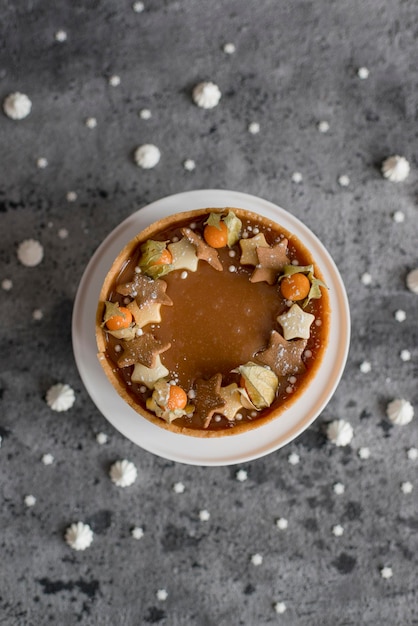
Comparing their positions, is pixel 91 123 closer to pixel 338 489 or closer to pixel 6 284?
pixel 6 284

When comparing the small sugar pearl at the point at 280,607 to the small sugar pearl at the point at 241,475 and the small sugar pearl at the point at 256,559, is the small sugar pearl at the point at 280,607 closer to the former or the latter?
the small sugar pearl at the point at 256,559

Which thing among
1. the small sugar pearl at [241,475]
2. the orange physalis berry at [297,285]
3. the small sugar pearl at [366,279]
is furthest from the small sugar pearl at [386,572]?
the orange physalis berry at [297,285]

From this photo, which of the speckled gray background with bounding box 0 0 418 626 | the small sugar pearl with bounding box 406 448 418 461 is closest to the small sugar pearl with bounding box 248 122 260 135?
the speckled gray background with bounding box 0 0 418 626

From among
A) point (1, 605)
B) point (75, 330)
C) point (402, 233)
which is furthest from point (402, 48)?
point (1, 605)

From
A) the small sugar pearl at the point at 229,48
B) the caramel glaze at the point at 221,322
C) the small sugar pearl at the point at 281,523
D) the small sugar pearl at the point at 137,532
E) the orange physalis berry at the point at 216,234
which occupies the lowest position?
the small sugar pearl at the point at 137,532

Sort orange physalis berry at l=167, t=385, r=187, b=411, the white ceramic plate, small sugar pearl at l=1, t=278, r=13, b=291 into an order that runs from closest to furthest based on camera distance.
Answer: orange physalis berry at l=167, t=385, r=187, b=411 → the white ceramic plate → small sugar pearl at l=1, t=278, r=13, b=291

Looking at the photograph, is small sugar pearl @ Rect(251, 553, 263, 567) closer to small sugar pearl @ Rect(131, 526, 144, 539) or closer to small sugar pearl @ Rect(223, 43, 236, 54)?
small sugar pearl @ Rect(131, 526, 144, 539)
